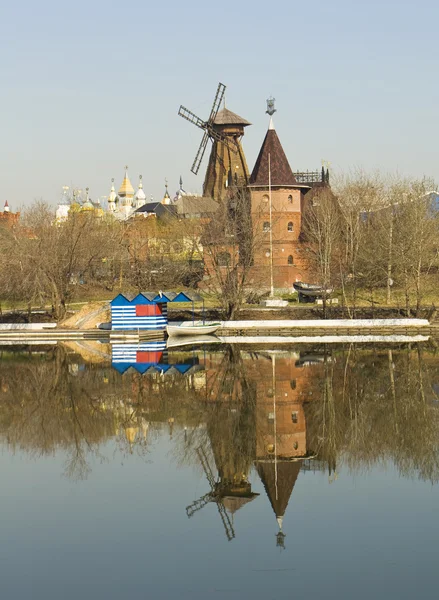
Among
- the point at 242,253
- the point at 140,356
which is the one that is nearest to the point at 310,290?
the point at 242,253

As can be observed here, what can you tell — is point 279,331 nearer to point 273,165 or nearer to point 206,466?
point 273,165

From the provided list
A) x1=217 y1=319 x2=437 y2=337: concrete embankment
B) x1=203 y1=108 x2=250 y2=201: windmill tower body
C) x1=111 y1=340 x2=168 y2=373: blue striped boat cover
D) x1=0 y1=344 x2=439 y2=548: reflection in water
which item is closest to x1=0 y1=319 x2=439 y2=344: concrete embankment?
x1=217 y1=319 x2=437 y2=337: concrete embankment

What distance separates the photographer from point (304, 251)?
232ft

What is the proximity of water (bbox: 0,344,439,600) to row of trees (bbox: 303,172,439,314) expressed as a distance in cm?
2363

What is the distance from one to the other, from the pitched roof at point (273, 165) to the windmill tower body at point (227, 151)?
51.3 feet

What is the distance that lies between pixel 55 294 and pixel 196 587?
45.4 m

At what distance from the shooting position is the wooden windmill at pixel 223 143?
89.6 meters

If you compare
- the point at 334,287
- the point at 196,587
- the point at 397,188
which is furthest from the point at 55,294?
the point at 196,587

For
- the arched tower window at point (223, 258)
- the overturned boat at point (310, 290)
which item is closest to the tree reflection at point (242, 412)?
the overturned boat at point (310, 290)

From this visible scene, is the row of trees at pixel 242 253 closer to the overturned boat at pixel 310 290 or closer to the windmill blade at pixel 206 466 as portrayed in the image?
the overturned boat at pixel 310 290

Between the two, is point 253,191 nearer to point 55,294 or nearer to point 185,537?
point 55,294

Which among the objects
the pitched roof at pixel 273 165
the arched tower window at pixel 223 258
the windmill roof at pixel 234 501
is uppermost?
the pitched roof at pixel 273 165

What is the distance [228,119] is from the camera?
3538 inches

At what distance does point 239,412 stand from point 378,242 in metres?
37.7
